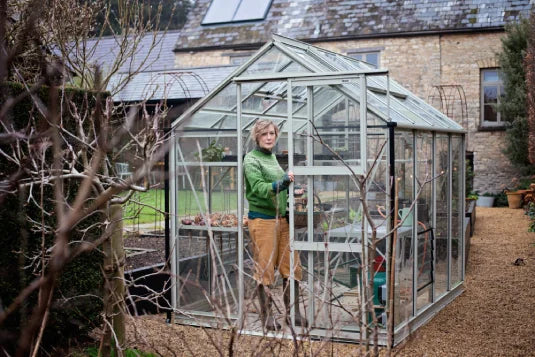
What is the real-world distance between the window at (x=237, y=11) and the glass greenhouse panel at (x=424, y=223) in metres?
15.2

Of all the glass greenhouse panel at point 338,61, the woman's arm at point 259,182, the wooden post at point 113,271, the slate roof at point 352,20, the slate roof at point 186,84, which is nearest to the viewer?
the wooden post at point 113,271

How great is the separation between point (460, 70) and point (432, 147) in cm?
1303

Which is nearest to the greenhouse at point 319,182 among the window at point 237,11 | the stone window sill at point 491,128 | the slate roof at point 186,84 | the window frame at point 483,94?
the slate roof at point 186,84

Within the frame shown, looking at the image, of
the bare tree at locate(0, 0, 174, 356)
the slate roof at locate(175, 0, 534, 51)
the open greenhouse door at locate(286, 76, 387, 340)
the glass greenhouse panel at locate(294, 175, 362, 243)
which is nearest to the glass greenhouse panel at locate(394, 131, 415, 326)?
the open greenhouse door at locate(286, 76, 387, 340)

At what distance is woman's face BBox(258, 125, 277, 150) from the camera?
20.2ft

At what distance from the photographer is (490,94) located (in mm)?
19703

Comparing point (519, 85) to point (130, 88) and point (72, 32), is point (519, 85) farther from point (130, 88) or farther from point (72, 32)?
point (72, 32)

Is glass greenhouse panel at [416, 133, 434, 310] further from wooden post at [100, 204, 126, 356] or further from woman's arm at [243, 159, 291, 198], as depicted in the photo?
wooden post at [100, 204, 126, 356]

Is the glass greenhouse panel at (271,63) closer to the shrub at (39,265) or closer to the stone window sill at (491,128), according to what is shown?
the shrub at (39,265)

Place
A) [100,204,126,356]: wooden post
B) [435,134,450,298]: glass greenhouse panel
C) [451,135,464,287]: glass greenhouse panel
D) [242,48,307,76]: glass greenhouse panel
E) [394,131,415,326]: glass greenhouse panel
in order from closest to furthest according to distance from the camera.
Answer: [100,204,126,356]: wooden post
[394,131,415,326]: glass greenhouse panel
[242,48,307,76]: glass greenhouse panel
[435,134,450,298]: glass greenhouse panel
[451,135,464,287]: glass greenhouse panel

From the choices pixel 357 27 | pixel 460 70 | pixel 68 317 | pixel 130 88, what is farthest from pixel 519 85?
pixel 68 317

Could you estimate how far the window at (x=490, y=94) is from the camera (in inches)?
772

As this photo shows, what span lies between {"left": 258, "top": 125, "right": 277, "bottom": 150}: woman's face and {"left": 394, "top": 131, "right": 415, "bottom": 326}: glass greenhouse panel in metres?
1.15

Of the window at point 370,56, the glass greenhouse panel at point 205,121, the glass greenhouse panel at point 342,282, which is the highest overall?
the window at point 370,56
